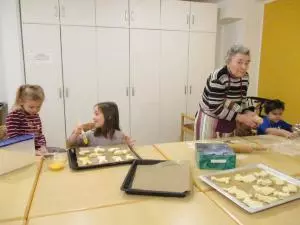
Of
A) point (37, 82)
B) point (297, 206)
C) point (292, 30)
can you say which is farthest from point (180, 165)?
point (292, 30)

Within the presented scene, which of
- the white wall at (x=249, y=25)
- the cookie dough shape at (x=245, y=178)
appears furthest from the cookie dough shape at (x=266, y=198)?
the white wall at (x=249, y=25)

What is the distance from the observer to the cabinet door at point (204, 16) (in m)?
3.53

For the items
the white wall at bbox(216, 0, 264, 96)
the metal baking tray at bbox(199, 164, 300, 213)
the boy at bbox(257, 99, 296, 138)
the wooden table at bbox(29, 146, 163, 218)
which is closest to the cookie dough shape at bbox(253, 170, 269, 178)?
the metal baking tray at bbox(199, 164, 300, 213)

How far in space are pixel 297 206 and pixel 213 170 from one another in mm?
423

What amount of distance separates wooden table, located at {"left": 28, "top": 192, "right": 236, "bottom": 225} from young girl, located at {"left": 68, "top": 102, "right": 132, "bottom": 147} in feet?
2.61

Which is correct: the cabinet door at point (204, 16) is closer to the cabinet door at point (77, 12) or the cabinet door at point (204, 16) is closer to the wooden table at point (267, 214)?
the cabinet door at point (77, 12)

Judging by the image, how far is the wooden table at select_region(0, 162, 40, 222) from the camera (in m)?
0.95

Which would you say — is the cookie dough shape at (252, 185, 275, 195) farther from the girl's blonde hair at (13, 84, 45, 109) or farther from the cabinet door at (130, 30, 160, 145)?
the cabinet door at (130, 30, 160, 145)

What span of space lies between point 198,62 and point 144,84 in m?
0.86

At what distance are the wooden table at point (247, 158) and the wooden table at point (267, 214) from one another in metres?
0.24

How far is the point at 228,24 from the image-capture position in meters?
3.97

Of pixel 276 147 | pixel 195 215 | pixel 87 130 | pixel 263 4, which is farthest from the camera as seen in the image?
pixel 263 4

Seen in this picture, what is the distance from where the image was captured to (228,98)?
2.01 metres

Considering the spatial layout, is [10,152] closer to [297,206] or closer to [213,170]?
[213,170]
